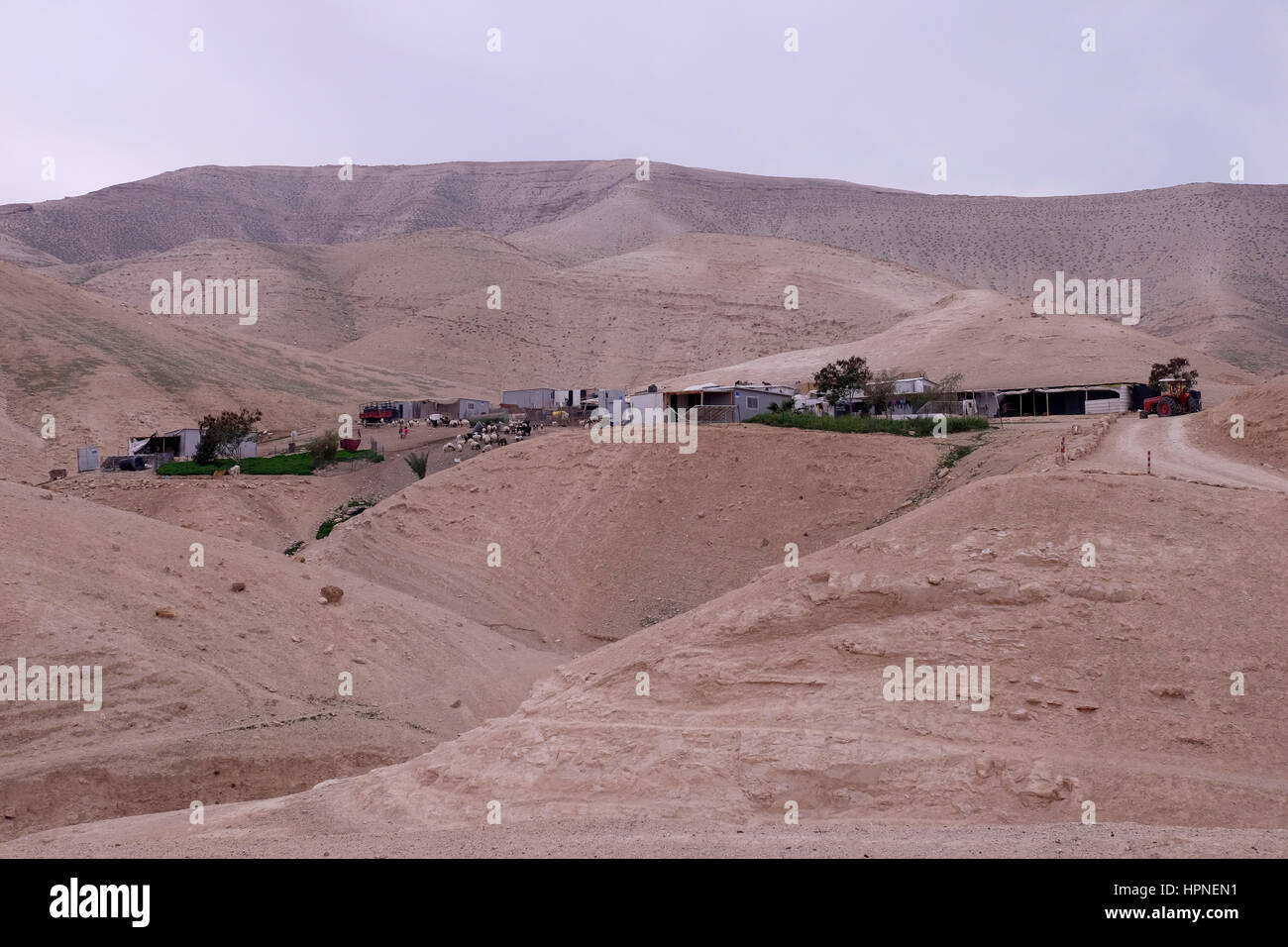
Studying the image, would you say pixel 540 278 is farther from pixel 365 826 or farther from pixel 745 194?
pixel 365 826

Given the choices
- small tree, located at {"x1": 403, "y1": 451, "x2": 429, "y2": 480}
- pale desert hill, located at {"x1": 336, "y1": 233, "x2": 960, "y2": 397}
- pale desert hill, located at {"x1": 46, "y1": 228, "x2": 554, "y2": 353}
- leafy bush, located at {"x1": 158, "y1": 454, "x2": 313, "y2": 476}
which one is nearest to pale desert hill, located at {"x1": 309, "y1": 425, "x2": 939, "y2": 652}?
small tree, located at {"x1": 403, "y1": 451, "x2": 429, "y2": 480}

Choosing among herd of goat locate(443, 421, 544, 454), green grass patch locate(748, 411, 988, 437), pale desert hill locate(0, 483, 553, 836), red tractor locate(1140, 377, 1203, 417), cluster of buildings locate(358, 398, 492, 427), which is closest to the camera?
pale desert hill locate(0, 483, 553, 836)

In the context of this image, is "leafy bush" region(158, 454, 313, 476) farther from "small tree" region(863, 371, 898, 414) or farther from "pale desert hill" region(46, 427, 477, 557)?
"small tree" region(863, 371, 898, 414)

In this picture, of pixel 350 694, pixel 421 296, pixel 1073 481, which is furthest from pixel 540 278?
pixel 1073 481

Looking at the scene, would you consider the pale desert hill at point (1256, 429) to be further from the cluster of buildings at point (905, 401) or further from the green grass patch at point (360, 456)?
the green grass patch at point (360, 456)

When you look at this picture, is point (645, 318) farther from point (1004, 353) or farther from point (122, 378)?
point (122, 378)

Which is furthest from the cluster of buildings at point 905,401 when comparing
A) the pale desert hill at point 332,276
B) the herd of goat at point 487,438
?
the pale desert hill at point 332,276

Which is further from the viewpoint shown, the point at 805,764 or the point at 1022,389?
the point at 1022,389
